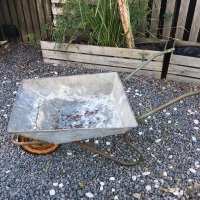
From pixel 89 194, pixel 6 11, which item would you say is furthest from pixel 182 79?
pixel 6 11

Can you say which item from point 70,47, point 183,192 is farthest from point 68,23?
point 183,192

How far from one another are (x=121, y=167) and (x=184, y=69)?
5.09 ft

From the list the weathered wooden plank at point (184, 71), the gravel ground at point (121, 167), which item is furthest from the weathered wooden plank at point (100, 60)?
the gravel ground at point (121, 167)

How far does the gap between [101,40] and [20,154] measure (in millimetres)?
1764

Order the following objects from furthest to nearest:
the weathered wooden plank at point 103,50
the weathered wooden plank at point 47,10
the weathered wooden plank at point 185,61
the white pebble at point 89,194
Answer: the weathered wooden plank at point 47,10, the weathered wooden plank at point 103,50, the weathered wooden plank at point 185,61, the white pebble at point 89,194

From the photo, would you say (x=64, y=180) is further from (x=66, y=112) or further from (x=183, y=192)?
(x=183, y=192)

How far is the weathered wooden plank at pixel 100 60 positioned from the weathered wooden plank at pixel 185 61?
173mm

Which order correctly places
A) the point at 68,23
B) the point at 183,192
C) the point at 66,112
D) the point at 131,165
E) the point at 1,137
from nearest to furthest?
the point at 183,192 → the point at 131,165 → the point at 66,112 → the point at 1,137 → the point at 68,23

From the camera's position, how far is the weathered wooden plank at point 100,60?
313 cm

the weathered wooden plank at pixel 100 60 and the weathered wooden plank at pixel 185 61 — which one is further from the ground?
the weathered wooden plank at pixel 185 61

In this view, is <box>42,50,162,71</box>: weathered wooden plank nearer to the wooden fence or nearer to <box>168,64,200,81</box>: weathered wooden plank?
<box>168,64,200,81</box>: weathered wooden plank

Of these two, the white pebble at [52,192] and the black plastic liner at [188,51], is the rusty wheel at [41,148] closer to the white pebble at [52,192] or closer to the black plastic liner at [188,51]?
the white pebble at [52,192]

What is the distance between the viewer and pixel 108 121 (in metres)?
2.14

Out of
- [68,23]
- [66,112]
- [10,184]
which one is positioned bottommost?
[10,184]
